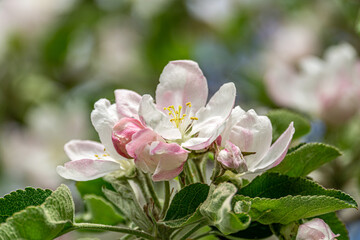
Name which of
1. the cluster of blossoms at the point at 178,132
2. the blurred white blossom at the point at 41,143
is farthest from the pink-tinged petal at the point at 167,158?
the blurred white blossom at the point at 41,143

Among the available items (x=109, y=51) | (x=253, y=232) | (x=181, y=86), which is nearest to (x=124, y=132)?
(x=181, y=86)

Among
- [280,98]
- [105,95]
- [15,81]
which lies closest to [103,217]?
[280,98]

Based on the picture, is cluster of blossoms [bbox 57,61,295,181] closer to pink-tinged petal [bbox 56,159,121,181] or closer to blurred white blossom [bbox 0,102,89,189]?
pink-tinged petal [bbox 56,159,121,181]

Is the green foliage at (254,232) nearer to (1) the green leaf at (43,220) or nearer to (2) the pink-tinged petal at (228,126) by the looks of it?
(2) the pink-tinged petal at (228,126)

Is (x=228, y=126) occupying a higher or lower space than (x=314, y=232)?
higher

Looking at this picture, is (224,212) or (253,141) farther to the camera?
(253,141)

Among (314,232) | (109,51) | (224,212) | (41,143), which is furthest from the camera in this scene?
(109,51)

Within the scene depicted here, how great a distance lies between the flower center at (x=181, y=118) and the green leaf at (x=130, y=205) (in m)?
0.12

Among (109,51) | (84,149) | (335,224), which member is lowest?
(335,224)

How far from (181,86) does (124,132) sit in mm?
143

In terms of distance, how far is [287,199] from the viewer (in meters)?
0.79

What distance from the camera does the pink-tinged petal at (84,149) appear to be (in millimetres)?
1000

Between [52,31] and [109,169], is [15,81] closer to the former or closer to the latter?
[52,31]

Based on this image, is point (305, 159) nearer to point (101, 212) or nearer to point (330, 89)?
point (101, 212)
